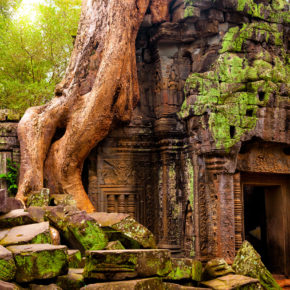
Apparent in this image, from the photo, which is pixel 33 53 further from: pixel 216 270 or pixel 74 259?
pixel 216 270

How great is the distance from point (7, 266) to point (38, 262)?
226mm

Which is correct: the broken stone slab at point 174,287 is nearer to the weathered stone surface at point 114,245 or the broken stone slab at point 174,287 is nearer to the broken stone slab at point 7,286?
the weathered stone surface at point 114,245

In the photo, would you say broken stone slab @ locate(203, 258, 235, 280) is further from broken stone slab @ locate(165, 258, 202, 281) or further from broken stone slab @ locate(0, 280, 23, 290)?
broken stone slab @ locate(0, 280, 23, 290)

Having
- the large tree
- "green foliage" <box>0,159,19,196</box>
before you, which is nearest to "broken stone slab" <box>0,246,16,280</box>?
the large tree

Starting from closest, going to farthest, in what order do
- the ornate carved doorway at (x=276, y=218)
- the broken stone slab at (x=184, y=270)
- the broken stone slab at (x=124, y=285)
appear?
1. the broken stone slab at (x=124, y=285)
2. the broken stone slab at (x=184, y=270)
3. the ornate carved doorway at (x=276, y=218)

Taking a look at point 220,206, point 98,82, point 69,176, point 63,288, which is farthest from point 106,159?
point 63,288

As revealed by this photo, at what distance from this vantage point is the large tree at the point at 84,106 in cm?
665

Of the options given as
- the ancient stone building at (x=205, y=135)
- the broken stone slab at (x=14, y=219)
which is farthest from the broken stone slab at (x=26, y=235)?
the ancient stone building at (x=205, y=135)

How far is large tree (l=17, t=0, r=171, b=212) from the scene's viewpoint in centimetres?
665

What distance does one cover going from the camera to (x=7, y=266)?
275 centimetres

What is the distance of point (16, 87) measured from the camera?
1109 cm

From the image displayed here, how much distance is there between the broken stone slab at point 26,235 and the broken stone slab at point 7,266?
0.51 meters

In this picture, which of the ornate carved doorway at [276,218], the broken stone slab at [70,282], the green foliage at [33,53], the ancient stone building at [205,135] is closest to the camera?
the broken stone slab at [70,282]

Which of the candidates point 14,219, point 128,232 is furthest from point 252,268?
point 14,219
